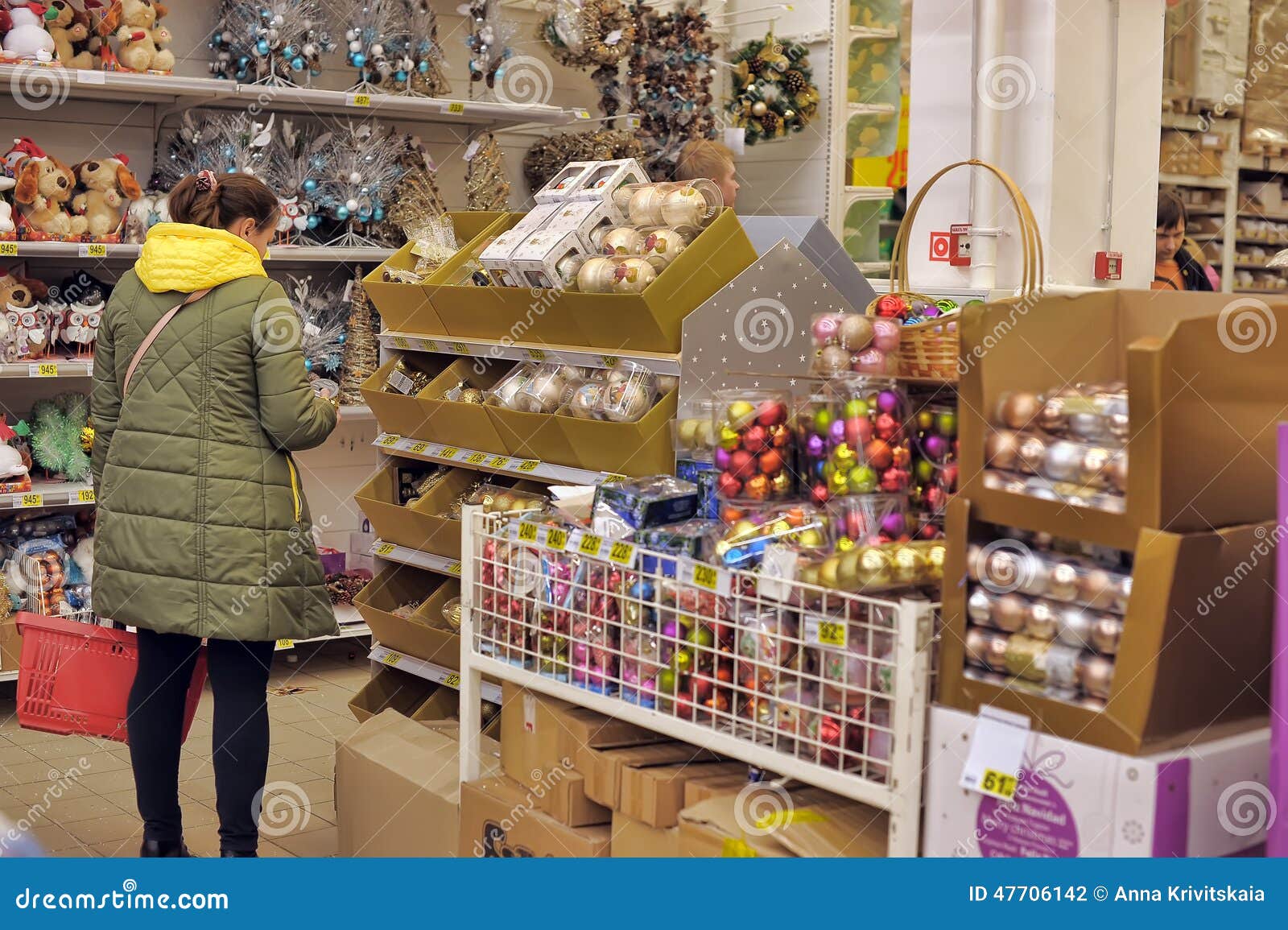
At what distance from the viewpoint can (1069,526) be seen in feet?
5.90

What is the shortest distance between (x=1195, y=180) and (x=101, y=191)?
574 centimetres

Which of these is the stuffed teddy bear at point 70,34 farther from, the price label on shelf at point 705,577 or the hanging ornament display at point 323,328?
the price label on shelf at point 705,577

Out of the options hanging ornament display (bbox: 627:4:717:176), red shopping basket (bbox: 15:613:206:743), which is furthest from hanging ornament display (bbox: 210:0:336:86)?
red shopping basket (bbox: 15:613:206:743)

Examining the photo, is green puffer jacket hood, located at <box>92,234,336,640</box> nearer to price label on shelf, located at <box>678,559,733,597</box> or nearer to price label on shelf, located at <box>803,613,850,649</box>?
price label on shelf, located at <box>678,559,733,597</box>

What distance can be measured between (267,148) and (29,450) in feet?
4.48

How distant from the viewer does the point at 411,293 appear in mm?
3635

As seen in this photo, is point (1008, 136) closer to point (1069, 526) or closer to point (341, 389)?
point (341, 389)

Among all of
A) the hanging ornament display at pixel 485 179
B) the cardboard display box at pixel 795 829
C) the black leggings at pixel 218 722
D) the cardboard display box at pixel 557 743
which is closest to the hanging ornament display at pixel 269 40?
the hanging ornament display at pixel 485 179

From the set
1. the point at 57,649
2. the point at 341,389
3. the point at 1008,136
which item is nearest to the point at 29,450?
the point at 341,389

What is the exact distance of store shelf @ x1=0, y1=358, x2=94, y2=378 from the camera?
460 centimetres

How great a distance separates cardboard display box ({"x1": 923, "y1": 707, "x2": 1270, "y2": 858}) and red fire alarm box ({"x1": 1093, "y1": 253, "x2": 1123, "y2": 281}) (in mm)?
3552

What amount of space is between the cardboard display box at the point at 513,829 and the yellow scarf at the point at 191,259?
1.23 m

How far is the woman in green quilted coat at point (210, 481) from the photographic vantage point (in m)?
2.99

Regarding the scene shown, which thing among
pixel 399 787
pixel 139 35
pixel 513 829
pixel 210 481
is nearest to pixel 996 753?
pixel 513 829
